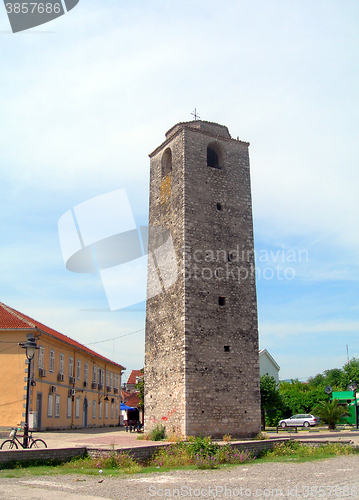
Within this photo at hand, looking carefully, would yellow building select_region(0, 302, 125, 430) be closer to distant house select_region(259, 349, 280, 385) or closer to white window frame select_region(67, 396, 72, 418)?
white window frame select_region(67, 396, 72, 418)

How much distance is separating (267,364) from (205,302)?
100 feet

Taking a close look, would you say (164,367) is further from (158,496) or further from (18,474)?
(158,496)

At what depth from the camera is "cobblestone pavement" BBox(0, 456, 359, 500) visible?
7.28 metres

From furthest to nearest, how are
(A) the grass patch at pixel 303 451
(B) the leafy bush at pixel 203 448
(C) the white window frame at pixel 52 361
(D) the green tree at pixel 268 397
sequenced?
(D) the green tree at pixel 268 397 → (C) the white window frame at pixel 52 361 → (A) the grass patch at pixel 303 451 → (B) the leafy bush at pixel 203 448

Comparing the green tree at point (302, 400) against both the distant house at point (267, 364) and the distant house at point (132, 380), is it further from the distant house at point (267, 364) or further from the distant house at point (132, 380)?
the distant house at point (132, 380)

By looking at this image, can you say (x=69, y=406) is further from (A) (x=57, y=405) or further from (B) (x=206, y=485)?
(B) (x=206, y=485)

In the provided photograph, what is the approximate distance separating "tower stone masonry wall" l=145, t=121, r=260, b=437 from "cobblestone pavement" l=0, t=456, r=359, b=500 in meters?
6.03

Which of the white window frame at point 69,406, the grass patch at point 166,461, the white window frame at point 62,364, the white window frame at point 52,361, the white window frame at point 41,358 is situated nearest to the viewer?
the grass patch at point 166,461

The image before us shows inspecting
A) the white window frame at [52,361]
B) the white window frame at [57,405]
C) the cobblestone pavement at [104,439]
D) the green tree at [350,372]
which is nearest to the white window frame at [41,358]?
the white window frame at [52,361]

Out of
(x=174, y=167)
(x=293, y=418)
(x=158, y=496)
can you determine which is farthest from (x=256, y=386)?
(x=293, y=418)

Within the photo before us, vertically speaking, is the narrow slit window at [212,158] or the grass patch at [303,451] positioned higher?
the narrow slit window at [212,158]

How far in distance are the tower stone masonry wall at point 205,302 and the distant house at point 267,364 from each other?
28093 mm

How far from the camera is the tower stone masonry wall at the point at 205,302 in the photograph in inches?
649

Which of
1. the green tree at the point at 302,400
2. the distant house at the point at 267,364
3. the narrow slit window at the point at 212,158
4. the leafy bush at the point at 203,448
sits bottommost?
the green tree at the point at 302,400
